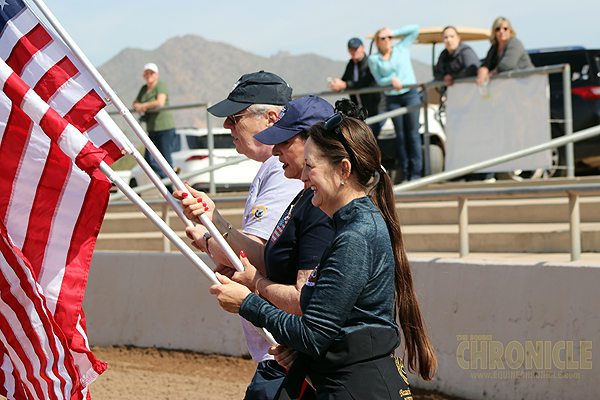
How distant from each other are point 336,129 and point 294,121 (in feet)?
1.18

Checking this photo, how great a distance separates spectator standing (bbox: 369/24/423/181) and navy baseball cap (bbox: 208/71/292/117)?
5.80 m

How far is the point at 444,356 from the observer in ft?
20.7

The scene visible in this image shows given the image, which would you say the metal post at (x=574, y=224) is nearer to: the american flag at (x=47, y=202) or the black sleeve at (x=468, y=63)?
the american flag at (x=47, y=202)

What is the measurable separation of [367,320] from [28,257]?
1.97m

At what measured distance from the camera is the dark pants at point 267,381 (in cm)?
335

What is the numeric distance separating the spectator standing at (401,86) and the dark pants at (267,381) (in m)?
6.17

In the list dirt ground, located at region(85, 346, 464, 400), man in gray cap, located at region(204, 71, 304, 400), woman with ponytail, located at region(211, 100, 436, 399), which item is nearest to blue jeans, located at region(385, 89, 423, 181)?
dirt ground, located at region(85, 346, 464, 400)

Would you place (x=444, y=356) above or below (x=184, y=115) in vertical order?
above

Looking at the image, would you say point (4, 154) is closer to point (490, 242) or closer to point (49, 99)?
point (49, 99)

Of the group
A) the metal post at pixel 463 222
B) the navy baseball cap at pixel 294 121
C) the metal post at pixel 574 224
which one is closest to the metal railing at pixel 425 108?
the metal post at pixel 463 222

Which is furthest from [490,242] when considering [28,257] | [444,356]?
[28,257]

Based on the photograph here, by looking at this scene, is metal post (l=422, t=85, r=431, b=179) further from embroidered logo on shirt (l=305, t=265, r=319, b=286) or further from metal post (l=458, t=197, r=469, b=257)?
embroidered logo on shirt (l=305, t=265, r=319, b=286)

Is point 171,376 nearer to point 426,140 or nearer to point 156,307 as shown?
point 156,307

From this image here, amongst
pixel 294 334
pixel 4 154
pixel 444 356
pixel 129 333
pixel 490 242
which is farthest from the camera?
pixel 129 333
